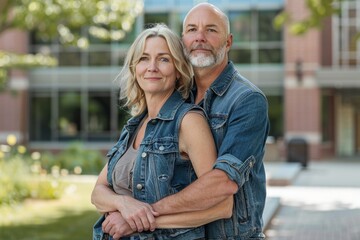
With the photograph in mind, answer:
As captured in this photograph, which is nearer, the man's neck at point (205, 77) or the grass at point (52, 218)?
the man's neck at point (205, 77)

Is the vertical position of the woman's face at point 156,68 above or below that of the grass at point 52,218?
above

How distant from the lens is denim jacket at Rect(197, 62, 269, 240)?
2770mm

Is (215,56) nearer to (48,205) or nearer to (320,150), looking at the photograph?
(48,205)

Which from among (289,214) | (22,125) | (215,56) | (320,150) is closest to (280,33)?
(320,150)

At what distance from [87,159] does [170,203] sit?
16558 mm

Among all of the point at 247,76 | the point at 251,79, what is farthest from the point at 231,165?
the point at 251,79

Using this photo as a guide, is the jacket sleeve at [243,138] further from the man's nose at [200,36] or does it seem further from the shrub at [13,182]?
the shrub at [13,182]

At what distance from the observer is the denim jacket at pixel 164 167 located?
9.18 feet

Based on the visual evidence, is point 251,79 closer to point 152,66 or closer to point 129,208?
point 152,66

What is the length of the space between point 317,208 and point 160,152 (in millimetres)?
9915

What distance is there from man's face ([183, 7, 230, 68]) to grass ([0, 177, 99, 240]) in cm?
582

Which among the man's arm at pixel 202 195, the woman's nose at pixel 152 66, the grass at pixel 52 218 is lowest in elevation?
the grass at pixel 52 218

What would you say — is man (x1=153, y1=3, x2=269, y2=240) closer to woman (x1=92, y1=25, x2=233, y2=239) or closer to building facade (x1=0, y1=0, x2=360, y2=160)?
woman (x1=92, y1=25, x2=233, y2=239)

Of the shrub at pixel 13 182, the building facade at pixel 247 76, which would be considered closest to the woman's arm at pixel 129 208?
the shrub at pixel 13 182
